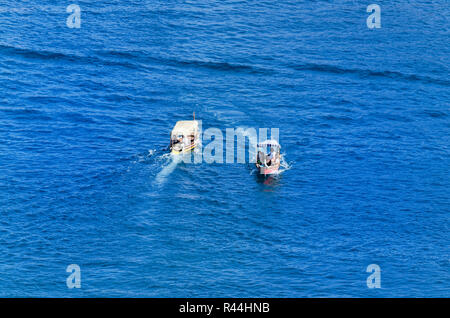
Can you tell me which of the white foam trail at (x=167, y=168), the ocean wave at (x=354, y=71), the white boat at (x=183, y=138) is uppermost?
the ocean wave at (x=354, y=71)

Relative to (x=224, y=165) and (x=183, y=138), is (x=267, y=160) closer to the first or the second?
(x=224, y=165)

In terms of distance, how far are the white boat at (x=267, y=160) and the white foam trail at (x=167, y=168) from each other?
15.7 m

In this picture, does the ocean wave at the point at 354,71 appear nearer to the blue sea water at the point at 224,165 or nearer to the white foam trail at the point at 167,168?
the blue sea water at the point at 224,165

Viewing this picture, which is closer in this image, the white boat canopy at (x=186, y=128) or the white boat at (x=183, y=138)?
the white boat at (x=183, y=138)

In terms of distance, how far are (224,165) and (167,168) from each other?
11.7 m

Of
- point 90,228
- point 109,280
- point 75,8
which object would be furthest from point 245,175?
point 75,8

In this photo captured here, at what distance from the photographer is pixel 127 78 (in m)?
174

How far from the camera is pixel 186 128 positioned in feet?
463

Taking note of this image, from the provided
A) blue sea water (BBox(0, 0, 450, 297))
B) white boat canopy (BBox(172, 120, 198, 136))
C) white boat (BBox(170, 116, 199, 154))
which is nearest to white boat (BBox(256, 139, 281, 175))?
blue sea water (BBox(0, 0, 450, 297))

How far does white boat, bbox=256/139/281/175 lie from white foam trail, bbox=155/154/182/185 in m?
15.7

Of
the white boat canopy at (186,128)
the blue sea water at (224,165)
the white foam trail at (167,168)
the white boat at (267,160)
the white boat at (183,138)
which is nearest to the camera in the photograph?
the blue sea water at (224,165)

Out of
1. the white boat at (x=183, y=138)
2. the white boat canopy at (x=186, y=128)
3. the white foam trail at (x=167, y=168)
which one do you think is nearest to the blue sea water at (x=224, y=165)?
the white foam trail at (x=167, y=168)

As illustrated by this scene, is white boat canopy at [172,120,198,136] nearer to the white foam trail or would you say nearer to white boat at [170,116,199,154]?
white boat at [170,116,199,154]

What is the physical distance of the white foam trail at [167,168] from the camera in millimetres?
128012
